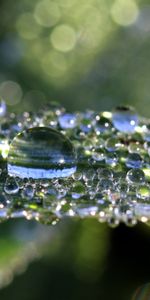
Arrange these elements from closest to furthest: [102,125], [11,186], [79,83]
Result: [11,186] → [102,125] → [79,83]

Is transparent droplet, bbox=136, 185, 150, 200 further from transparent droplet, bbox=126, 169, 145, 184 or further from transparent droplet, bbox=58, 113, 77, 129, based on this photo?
transparent droplet, bbox=58, 113, 77, 129

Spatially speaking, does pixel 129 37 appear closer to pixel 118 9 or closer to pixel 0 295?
pixel 118 9

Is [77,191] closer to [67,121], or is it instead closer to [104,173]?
[104,173]

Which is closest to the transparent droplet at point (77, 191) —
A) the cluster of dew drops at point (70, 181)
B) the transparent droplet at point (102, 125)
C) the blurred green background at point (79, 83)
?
the cluster of dew drops at point (70, 181)

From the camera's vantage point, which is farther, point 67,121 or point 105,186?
point 67,121

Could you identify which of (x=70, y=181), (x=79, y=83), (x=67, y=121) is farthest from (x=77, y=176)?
(x=79, y=83)

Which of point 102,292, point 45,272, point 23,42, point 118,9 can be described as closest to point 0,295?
point 45,272
